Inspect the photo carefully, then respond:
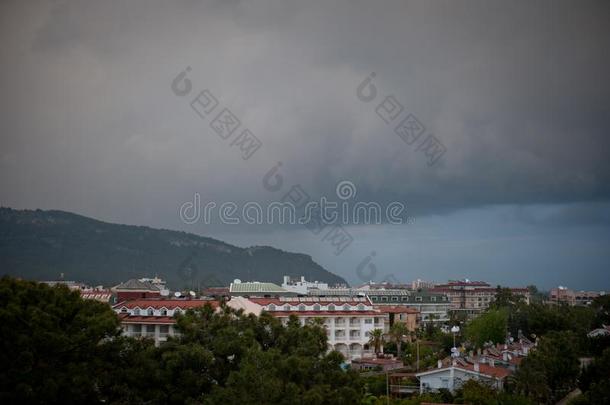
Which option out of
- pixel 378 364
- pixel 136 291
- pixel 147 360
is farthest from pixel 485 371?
pixel 136 291

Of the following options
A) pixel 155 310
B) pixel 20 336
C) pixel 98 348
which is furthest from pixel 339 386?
pixel 155 310

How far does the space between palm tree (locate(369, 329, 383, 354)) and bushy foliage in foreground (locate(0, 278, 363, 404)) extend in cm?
3095

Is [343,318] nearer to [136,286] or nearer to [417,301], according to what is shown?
[136,286]

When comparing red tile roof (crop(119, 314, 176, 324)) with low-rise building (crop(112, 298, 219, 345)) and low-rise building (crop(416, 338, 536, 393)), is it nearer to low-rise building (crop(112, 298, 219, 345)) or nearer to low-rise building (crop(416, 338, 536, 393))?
low-rise building (crop(112, 298, 219, 345))

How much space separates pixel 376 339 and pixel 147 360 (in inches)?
1398

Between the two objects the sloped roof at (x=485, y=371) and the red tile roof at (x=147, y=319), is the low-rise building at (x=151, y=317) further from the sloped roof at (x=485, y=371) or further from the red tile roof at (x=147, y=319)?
the sloped roof at (x=485, y=371)

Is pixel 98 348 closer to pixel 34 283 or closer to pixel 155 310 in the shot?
pixel 34 283

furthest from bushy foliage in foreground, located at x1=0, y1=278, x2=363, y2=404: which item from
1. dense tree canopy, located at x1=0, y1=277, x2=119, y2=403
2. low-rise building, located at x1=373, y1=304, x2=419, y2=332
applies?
low-rise building, located at x1=373, y1=304, x2=419, y2=332

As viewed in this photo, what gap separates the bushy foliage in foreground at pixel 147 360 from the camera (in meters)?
23.6

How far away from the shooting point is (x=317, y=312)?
60594 mm

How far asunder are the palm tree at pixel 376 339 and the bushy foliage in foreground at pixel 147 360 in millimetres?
30951

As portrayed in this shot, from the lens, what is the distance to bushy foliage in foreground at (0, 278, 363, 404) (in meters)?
23.6

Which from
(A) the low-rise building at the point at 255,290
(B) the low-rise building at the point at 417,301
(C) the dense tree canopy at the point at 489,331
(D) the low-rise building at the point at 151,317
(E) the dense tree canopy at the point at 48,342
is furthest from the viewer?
(B) the low-rise building at the point at 417,301

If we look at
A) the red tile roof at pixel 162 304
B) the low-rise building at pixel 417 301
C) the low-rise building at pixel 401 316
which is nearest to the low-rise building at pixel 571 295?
the low-rise building at pixel 417 301
